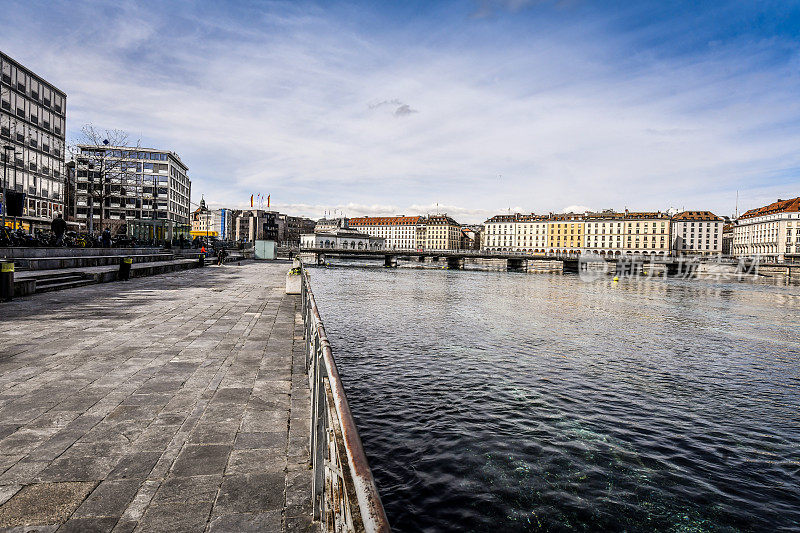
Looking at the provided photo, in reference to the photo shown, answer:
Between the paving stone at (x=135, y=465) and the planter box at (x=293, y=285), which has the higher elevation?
the planter box at (x=293, y=285)

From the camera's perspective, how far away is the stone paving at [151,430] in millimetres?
3654

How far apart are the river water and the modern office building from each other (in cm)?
4833

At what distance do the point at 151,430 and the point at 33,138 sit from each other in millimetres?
63572

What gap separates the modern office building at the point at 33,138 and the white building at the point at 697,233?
16545 centimetres

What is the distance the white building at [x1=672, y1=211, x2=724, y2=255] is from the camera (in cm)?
16025

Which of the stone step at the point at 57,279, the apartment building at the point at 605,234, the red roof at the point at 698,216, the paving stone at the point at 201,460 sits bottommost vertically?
the paving stone at the point at 201,460

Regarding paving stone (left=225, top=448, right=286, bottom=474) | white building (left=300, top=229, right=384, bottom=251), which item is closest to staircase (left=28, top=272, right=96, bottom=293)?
paving stone (left=225, top=448, right=286, bottom=474)

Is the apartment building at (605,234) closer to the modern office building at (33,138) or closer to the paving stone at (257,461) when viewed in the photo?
the modern office building at (33,138)

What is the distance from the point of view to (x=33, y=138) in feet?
175

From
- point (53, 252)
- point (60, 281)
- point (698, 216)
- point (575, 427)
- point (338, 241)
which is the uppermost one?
point (698, 216)

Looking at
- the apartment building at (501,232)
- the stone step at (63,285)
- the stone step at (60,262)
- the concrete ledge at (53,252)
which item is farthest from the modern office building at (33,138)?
the apartment building at (501,232)

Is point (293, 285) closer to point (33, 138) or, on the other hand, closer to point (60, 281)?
point (60, 281)

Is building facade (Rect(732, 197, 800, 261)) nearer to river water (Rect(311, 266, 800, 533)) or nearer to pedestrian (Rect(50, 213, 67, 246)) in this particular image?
river water (Rect(311, 266, 800, 533))

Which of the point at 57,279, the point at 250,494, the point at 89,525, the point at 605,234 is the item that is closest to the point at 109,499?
the point at 89,525
